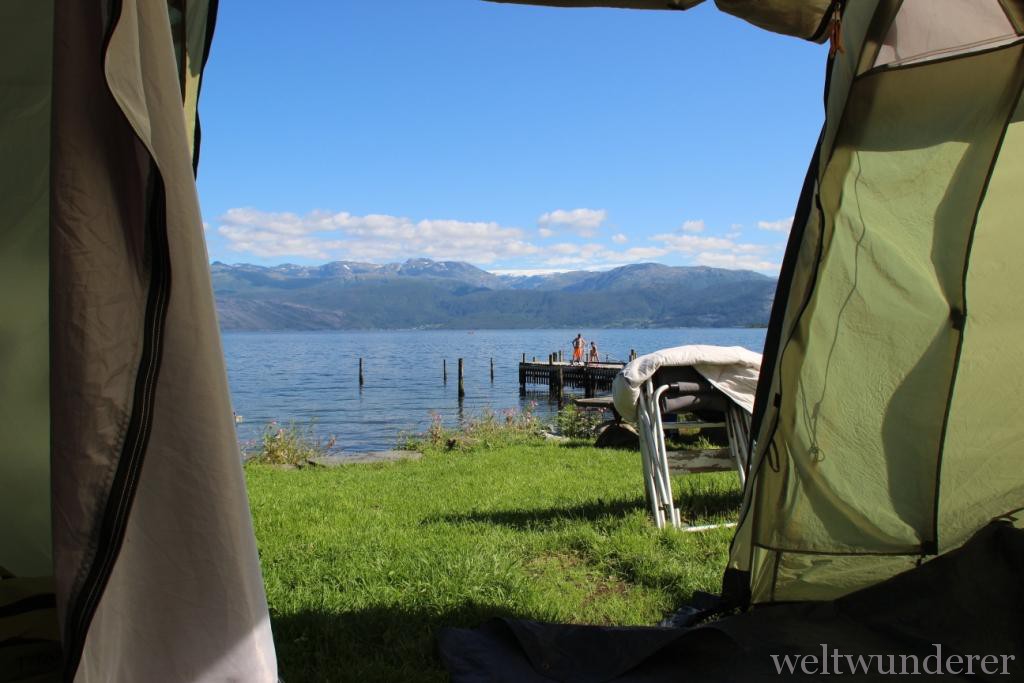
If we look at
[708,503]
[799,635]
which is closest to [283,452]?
[708,503]

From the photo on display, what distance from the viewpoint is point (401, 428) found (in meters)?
21.3

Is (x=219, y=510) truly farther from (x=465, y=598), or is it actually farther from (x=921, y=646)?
(x=921, y=646)

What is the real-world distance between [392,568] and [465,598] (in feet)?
2.27

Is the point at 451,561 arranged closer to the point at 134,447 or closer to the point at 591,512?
the point at 591,512

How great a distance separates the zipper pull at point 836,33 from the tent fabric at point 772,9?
3 cm

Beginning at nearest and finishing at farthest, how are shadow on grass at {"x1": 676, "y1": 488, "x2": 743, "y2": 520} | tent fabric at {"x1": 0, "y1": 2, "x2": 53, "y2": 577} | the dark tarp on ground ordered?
1. the dark tarp on ground
2. tent fabric at {"x1": 0, "y1": 2, "x2": 53, "y2": 577}
3. shadow on grass at {"x1": 676, "y1": 488, "x2": 743, "y2": 520}

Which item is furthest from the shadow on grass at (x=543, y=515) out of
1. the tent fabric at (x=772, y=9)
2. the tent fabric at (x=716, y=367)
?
the tent fabric at (x=772, y=9)

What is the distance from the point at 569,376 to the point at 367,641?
33.1 meters

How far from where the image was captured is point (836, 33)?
2.51m

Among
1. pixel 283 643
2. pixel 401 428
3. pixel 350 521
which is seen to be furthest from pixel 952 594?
pixel 401 428

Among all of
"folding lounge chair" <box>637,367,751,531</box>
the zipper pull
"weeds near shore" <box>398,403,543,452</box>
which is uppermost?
the zipper pull

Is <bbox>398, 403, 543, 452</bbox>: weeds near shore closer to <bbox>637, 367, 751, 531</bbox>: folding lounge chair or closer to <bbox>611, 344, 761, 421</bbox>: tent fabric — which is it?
<bbox>637, 367, 751, 531</bbox>: folding lounge chair

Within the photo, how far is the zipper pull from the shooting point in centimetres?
246

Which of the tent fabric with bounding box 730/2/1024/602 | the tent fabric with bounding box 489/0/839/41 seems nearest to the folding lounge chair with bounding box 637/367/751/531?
the tent fabric with bounding box 730/2/1024/602
